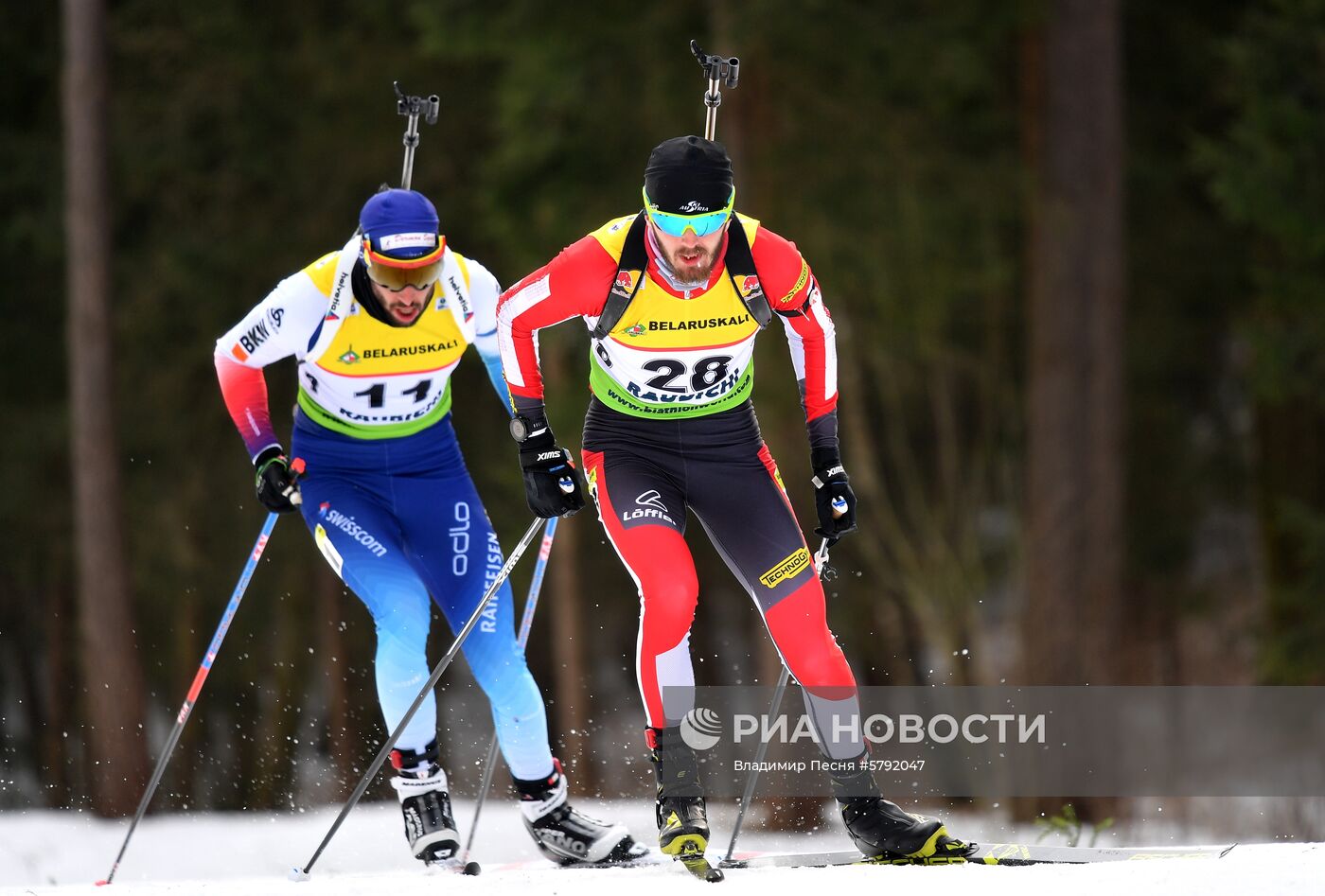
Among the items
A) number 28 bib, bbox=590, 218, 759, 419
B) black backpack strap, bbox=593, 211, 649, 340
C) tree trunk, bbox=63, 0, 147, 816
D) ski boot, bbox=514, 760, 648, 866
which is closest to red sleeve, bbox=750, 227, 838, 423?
number 28 bib, bbox=590, 218, 759, 419

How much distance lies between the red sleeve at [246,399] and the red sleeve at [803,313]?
2.11 metres

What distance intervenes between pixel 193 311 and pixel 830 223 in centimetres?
721

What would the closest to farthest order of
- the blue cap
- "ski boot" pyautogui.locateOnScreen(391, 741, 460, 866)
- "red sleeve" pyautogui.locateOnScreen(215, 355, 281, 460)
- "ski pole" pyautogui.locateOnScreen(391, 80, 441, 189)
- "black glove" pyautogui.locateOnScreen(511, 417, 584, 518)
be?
1. "black glove" pyautogui.locateOnScreen(511, 417, 584, 518)
2. the blue cap
3. "ski boot" pyautogui.locateOnScreen(391, 741, 460, 866)
4. "red sleeve" pyautogui.locateOnScreen(215, 355, 281, 460)
5. "ski pole" pyautogui.locateOnScreen(391, 80, 441, 189)

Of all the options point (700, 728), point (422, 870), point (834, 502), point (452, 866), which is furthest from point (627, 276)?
point (422, 870)

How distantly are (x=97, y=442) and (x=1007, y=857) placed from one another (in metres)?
9.19

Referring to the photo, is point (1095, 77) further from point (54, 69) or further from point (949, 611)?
point (54, 69)

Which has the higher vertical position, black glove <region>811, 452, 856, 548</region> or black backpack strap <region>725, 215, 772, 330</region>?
black backpack strap <region>725, 215, 772, 330</region>

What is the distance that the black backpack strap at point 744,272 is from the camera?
15.1 feet

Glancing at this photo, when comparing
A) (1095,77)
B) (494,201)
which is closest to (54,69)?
(494,201)

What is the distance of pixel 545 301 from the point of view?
4641 millimetres

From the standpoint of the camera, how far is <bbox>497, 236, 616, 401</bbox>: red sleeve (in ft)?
15.1

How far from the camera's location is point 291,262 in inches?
589

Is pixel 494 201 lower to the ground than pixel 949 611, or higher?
higher

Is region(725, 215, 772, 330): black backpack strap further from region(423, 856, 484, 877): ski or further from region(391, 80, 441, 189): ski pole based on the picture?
region(423, 856, 484, 877): ski
